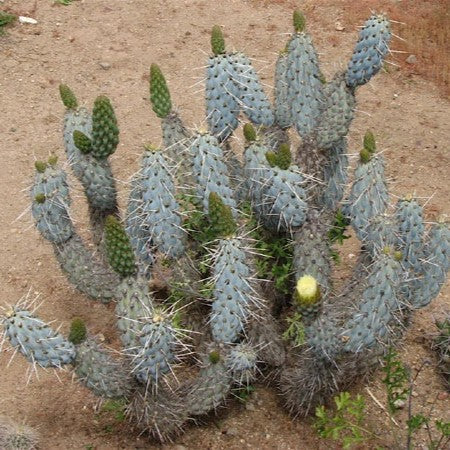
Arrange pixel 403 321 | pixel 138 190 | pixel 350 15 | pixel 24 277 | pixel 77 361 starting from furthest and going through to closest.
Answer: pixel 350 15 → pixel 24 277 → pixel 403 321 → pixel 138 190 → pixel 77 361

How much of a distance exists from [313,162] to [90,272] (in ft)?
4.30

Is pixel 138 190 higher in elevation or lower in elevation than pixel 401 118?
higher

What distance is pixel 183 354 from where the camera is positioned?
13.6 feet

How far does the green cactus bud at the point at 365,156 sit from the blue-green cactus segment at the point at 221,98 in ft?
2.27

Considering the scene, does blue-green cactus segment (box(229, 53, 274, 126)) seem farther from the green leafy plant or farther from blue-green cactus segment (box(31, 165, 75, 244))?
the green leafy plant

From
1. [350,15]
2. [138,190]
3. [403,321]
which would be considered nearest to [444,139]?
[350,15]

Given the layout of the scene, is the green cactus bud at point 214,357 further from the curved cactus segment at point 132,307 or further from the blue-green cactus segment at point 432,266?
the blue-green cactus segment at point 432,266

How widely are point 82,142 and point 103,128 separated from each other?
154mm

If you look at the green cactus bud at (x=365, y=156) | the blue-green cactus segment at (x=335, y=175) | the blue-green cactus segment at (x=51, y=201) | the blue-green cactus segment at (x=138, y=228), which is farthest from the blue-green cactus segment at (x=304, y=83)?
the blue-green cactus segment at (x=51, y=201)

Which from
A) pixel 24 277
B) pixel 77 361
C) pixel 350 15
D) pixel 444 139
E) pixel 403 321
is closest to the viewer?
pixel 77 361

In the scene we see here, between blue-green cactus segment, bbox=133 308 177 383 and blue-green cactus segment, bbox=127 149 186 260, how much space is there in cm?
51

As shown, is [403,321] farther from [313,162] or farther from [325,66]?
[325,66]

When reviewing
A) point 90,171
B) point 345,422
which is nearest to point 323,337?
point 345,422

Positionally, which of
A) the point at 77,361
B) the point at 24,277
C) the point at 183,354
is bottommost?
the point at 24,277
